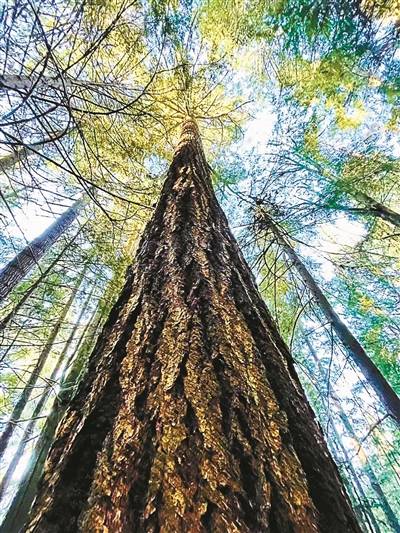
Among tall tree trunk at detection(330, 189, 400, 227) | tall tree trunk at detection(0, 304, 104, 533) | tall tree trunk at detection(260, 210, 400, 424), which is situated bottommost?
tall tree trunk at detection(0, 304, 104, 533)

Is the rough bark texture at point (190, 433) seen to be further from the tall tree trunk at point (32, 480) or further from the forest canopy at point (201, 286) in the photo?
the tall tree trunk at point (32, 480)

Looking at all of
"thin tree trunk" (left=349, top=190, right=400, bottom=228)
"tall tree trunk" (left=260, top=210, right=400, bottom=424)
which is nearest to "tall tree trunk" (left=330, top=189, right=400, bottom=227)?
"thin tree trunk" (left=349, top=190, right=400, bottom=228)

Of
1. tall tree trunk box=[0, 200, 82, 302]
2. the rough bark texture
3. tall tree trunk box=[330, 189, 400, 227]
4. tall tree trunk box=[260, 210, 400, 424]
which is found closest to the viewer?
the rough bark texture

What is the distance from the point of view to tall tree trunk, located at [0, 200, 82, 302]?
4.74 m

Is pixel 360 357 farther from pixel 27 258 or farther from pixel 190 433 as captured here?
pixel 27 258

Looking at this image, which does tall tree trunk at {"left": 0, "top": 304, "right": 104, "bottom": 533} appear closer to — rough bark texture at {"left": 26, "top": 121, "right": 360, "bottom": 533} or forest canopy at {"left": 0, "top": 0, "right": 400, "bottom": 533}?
forest canopy at {"left": 0, "top": 0, "right": 400, "bottom": 533}

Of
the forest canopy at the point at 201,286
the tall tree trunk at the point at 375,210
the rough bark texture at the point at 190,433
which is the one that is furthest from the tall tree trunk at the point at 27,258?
the tall tree trunk at the point at 375,210

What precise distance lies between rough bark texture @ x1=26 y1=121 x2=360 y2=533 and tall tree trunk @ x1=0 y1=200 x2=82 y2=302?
7.39 feet

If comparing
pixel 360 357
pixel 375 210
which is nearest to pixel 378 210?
pixel 375 210

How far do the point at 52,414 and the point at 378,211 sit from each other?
490 centimetres

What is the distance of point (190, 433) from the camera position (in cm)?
61

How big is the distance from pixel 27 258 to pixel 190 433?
19.5 ft

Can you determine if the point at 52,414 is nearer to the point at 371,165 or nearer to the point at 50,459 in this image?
the point at 50,459

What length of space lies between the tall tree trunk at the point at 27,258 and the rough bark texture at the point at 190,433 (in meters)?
2.25
